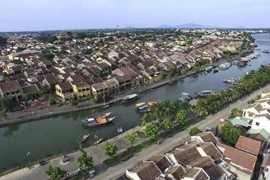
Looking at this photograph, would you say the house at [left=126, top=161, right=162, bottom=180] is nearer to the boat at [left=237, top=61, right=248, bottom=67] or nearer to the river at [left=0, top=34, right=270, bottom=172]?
the river at [left=0, top=34, right=270, bottom=172]

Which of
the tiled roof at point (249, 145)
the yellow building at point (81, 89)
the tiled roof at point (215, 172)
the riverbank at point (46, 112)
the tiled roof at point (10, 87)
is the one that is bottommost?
the riverbank at point (46, 112)

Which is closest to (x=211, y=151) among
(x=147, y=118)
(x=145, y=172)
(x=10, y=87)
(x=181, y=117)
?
(x=145, y=172)

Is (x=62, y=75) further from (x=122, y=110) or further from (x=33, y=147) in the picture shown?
(x=33, y=147)

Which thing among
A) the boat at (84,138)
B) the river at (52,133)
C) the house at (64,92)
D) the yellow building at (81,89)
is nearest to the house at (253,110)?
the river at (52,133)

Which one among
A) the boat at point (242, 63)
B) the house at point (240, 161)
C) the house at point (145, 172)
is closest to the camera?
the house at point (145, 172)

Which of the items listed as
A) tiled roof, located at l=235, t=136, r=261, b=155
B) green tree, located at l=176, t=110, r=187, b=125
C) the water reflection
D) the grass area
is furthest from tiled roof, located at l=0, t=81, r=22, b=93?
tiled roof, located at l=235, t=136, r=261, b=155

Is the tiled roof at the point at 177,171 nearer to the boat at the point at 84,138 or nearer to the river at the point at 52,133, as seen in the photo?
the river at the point at 52,133

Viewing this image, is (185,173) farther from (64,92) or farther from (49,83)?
(49,83)

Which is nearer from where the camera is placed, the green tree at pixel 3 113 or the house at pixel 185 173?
the house at pixel 185 173
